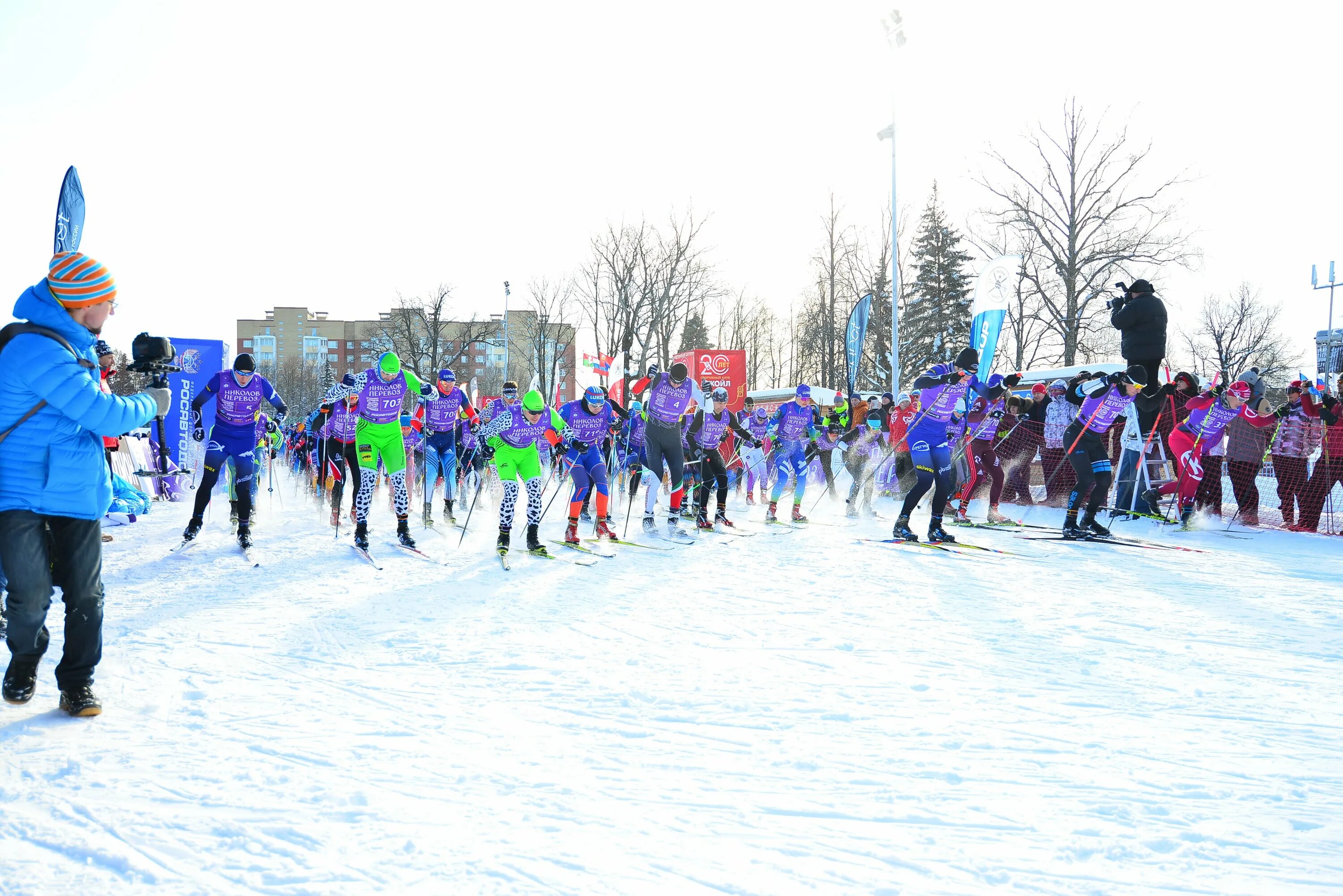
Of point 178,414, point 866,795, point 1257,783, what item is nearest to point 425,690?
point 866,795

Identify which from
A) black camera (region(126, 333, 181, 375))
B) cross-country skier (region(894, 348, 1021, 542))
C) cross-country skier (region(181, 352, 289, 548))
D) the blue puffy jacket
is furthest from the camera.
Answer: cross-country skier (region(894, 348, 1021, 542))

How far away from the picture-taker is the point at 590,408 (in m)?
8.96

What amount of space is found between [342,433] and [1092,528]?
30.6 ft

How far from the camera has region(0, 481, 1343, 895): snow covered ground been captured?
224 centimetres

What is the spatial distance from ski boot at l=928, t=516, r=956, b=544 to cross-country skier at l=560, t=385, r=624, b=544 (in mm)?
3653

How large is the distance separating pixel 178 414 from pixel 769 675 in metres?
14.9

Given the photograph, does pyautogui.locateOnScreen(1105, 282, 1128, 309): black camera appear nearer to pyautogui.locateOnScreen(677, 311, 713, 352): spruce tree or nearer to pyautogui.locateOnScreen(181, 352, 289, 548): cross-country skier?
pyautogui.locateOnScreen(181, 352, 289, 548): cross-country skier

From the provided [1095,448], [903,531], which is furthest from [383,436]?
[1095,448]

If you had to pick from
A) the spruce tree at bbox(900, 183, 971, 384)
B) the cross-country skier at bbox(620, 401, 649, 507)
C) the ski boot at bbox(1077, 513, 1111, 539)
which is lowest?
the ski boot at bbox(1077, 513, 1111, 539)

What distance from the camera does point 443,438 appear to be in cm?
1159

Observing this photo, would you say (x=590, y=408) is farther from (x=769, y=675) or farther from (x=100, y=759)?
(x=100, y=759)

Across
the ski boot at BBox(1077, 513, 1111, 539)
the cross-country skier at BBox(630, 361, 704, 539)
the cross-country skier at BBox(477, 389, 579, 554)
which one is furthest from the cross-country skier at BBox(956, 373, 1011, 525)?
the cross-country skier at BBox(477, 389, 579, 554)

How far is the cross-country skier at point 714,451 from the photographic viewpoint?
10.9 metres

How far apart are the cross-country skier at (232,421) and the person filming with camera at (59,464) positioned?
5.20 metres
